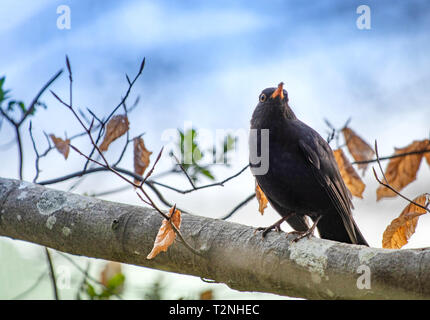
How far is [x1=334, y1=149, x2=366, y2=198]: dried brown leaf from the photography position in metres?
3.44

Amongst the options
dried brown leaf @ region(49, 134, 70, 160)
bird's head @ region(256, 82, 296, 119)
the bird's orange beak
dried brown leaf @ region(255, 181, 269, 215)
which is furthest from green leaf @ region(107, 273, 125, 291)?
the bird's orange beak

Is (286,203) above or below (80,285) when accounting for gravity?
above

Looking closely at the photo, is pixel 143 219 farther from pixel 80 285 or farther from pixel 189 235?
pixel 80 285

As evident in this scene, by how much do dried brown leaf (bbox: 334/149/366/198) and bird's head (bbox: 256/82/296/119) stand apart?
0.45 meters

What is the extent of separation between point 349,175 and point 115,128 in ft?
4.77

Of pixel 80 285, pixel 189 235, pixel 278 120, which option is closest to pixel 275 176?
pixel 278 120

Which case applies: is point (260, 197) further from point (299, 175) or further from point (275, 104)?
point (275, 104)

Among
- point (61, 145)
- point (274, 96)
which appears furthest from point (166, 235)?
point (274, 96)

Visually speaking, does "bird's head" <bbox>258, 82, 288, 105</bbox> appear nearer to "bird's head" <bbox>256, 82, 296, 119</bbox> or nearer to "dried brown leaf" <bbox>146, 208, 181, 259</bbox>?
"bird's head" <bbox>256, 82, 296, 119</bbox>

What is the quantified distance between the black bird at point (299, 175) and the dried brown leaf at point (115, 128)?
2.86 feet

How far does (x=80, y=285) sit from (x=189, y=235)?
1.65 meters
